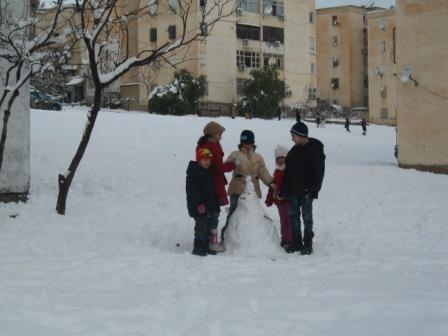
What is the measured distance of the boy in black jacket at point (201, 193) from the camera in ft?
26.3

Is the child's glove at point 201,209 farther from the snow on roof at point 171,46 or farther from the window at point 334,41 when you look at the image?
the window at point 334,41

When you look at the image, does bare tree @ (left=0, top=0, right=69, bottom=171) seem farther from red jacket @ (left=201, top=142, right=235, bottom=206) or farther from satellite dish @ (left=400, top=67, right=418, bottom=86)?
satellite dish @ (left=400, top=67, right=418, bottom=86)

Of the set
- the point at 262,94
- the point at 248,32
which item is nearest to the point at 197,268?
the point at 262,94

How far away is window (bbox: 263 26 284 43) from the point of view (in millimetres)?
53781

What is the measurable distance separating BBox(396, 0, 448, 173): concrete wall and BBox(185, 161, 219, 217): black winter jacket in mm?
12389

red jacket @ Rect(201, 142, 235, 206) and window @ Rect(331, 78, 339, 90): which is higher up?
window @ Rect(331, 78, 339, 90)

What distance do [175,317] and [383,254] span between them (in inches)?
154

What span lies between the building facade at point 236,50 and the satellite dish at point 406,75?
28.7 metres

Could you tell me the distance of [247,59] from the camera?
5284 centimetres

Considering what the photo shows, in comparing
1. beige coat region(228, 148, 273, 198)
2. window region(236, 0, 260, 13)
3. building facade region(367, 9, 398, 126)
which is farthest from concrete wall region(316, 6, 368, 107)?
beige coat region(228, 148, 273, 198)

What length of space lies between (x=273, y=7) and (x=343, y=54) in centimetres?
1596

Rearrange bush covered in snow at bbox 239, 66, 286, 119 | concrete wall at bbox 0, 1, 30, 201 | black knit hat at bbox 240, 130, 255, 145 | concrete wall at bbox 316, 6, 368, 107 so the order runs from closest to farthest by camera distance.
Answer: black knit hat at bbox 240, 130, 255, 145 → concrete wall at bbox 0, 1, 30, 201 → bush covered in snow at bbox 239, 66, 286, 119 → concrete wall at bbox 316, 6, 368, 107

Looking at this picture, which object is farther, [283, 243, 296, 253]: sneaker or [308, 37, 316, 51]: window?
[308, 37, 316, 51]: window

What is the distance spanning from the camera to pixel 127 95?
54.3 m
